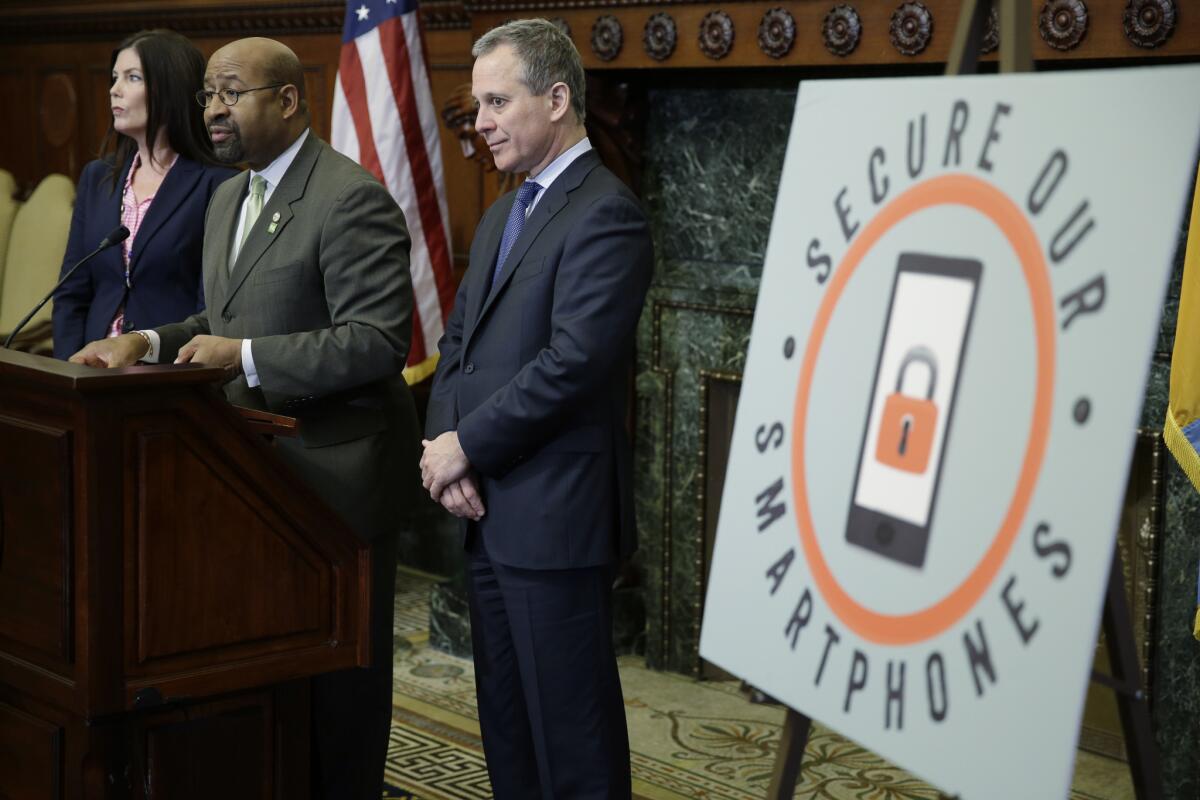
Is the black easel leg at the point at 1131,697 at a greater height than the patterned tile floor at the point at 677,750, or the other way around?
the black easel leg at the point at 1131,697

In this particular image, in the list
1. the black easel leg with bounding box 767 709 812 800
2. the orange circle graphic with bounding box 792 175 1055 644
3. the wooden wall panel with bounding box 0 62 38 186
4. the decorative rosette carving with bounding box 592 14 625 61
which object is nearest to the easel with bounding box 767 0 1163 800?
the orange circle graphic with bounding box 792 175 1055 644

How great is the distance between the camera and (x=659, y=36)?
402cm

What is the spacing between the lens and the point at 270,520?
2.41 m

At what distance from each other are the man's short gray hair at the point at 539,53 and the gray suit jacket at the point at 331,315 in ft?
1.46

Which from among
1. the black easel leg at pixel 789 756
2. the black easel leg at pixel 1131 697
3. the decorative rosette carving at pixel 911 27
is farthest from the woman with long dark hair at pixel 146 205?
the black easel leg at pixel 1131 697

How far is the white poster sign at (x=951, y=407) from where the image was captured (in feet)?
4.88

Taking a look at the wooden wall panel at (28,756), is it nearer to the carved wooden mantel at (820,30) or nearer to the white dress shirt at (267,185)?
the white dress shirt at (267,185)

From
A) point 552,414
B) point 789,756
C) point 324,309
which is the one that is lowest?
point 789,756

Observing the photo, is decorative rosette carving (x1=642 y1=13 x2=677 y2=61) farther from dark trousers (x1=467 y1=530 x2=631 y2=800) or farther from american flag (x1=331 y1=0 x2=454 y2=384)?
dark trousers (x1=467 y1=530 x2=631 y2=800)

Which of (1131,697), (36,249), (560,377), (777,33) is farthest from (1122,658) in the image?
(36,249)

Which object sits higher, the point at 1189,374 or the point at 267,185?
the point at 267,185

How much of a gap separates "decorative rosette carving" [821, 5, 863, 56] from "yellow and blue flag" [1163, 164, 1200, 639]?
3.64 feet

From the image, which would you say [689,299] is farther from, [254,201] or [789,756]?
[789,756]

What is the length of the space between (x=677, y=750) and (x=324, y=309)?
1613mm
